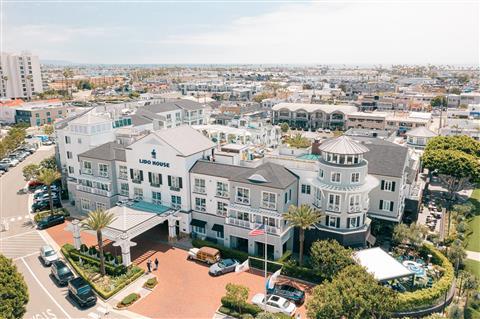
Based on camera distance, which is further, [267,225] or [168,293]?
[267,225]

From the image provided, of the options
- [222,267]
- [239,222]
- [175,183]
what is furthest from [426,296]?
[175,183]

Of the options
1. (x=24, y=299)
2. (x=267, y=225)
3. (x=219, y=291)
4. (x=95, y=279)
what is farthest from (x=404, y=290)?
(x=24, y=299)

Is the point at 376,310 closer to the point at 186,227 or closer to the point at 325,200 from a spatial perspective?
the point at 325,200

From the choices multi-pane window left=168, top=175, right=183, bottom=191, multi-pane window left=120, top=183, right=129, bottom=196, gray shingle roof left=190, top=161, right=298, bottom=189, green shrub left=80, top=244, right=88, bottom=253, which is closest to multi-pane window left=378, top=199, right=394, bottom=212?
gray shingle roof left=190, top=161, right=298, bottom=189

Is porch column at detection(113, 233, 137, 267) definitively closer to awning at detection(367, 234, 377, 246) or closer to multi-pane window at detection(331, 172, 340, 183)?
multi-pane window at detection(331, 172, 340, 183)

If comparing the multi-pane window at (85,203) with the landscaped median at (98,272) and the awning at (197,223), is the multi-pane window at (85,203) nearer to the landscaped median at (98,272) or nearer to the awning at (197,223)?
the landscaped median at (98,272)

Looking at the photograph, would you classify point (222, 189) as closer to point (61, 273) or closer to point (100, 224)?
point (100, 224)
